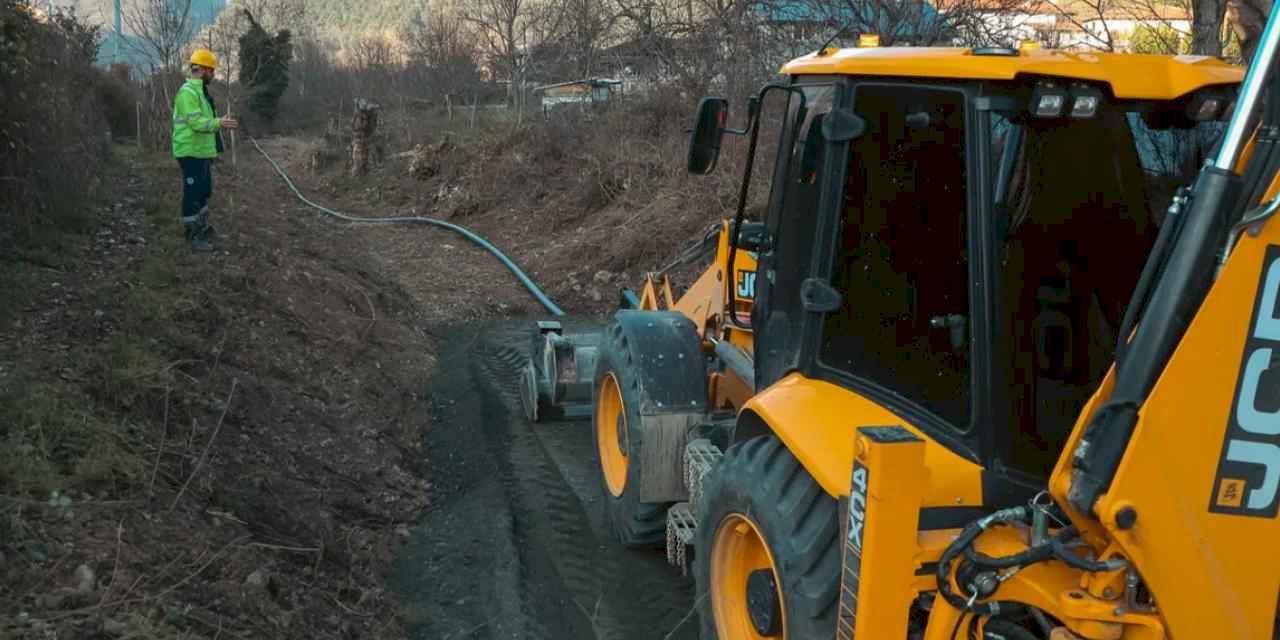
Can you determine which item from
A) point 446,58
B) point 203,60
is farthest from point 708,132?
point 446,58

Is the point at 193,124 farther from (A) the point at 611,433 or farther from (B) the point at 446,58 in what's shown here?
(B) the point at 446,58

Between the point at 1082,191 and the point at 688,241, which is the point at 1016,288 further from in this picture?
the point at 688,241

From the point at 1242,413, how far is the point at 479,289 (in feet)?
32.6

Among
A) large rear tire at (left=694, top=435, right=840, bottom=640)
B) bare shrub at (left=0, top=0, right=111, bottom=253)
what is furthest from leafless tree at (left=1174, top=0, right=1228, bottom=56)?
bare shrub at (left=0, top=0, right=111, bottom=253)

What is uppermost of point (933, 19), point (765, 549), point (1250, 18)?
point (933, 19)

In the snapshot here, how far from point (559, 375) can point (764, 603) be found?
3468 mm

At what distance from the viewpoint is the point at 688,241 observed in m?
11.7

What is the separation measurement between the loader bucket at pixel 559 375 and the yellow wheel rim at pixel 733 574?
307cm

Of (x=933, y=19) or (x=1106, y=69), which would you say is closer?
(x=1106, y=69)

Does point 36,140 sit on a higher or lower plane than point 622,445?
higher

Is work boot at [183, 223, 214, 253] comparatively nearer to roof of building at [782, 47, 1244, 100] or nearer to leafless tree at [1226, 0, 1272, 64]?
roof of building at [782, 47, 1244, 100]

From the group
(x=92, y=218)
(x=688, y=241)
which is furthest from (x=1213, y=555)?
(x=688, y=241)

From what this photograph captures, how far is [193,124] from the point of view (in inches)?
328

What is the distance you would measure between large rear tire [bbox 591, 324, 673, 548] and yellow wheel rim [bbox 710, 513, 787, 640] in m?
1.09
